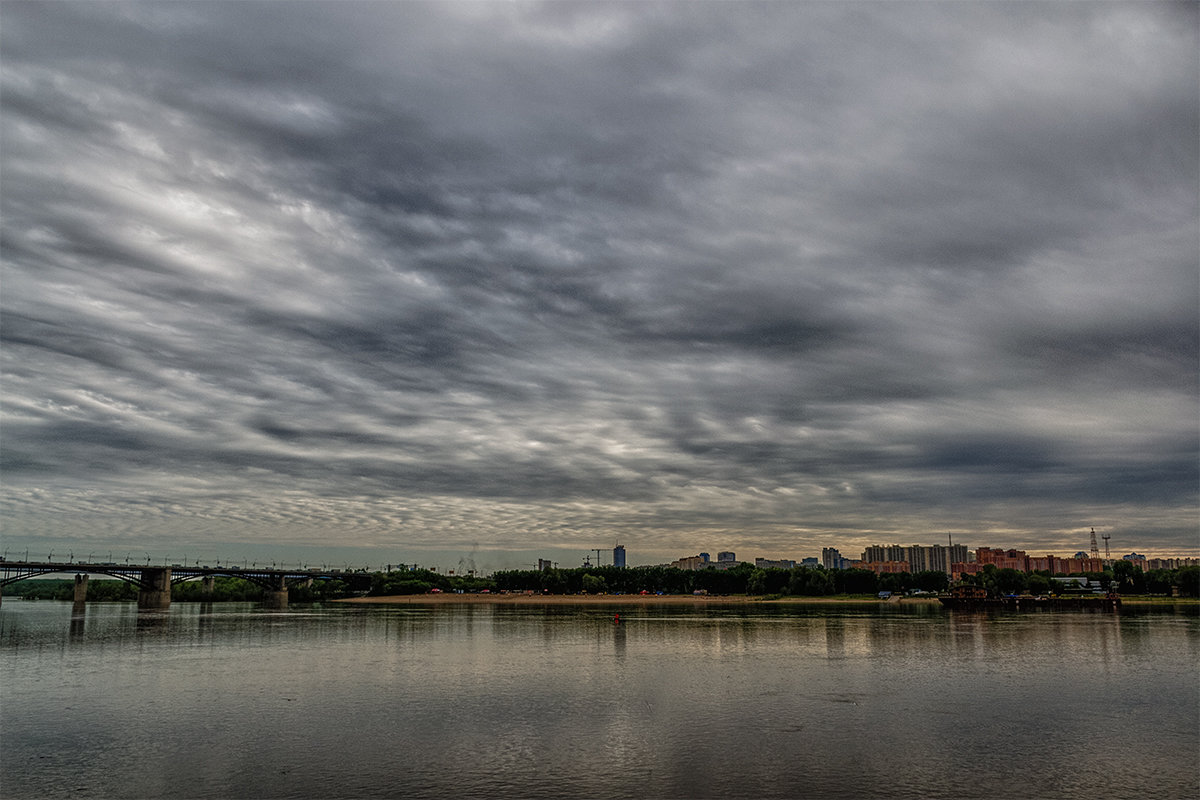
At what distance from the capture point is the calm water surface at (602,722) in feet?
96.0

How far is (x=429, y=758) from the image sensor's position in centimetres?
3256

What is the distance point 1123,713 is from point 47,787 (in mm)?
49088

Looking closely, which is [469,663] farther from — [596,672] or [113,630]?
[113,630]

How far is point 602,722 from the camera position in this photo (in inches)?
1565

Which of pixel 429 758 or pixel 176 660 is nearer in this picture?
pixel 429 758

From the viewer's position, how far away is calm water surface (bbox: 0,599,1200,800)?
29250 mm

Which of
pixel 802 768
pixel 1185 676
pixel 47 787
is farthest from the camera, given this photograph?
pixel 1185 676

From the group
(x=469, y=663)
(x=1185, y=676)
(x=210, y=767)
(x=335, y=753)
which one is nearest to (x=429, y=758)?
(x=335, y=753)

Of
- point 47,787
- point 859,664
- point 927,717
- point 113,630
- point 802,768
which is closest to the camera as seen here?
point 47,787

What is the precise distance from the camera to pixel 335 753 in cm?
3344

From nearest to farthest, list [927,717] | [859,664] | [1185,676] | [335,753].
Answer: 1. [335,753]
2. [927,717]
3. [1185,676]
4. [859,664]

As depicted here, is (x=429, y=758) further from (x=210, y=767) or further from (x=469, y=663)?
(x=469, y=663)

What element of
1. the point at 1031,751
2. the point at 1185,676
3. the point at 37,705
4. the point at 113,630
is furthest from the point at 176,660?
the point at 1185,676

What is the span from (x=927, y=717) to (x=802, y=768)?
45.4ft
